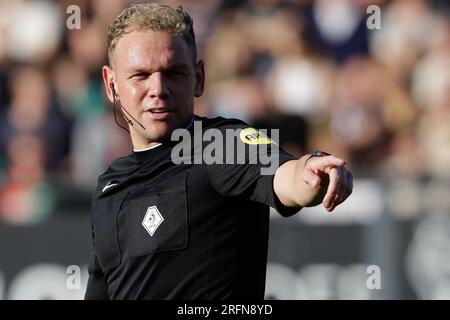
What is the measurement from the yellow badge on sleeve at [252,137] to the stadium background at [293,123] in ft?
15.1

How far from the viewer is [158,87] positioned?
3.86 meters

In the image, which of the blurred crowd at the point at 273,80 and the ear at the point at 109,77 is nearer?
the ear at the point at 109,77

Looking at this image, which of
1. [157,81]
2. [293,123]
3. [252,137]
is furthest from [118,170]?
[293,123]

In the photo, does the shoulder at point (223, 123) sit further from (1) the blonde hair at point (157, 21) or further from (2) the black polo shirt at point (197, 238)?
(1) the blonde hair at point (157, 21)

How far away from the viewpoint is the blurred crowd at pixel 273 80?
968cm

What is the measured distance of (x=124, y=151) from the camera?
373 inches

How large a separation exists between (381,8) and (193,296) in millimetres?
7050

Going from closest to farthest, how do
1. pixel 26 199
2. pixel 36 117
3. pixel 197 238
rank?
pixel 197 238
pixel 26 199
pixel 36 117

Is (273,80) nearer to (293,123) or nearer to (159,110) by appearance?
(293,123)

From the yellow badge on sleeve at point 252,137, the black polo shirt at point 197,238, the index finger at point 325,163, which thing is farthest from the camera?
the black polo shirt at point 197,238

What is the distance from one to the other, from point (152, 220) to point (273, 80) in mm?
6396

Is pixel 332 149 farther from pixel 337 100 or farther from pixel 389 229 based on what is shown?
pixel 389 229

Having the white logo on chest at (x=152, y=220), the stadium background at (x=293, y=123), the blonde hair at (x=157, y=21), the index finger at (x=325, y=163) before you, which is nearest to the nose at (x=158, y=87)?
the blonde hair at (x=157, y=21)

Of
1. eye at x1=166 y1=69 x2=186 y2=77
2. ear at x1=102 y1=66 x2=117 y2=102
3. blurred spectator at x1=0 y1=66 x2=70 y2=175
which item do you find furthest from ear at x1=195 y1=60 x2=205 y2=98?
blurred spectator at x1=0 y1=66 x2=70 y2=175
